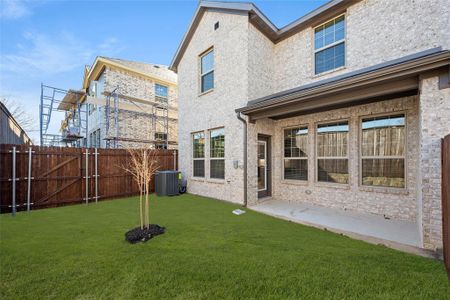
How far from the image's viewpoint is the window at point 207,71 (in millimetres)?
8773

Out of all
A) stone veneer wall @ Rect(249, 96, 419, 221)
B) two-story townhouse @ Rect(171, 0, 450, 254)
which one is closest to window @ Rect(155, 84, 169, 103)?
two-story townhouse @ Rect(171, 0, 450, 254)

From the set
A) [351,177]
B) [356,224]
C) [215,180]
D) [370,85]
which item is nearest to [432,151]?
[370,85]

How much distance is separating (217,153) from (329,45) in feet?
18.1

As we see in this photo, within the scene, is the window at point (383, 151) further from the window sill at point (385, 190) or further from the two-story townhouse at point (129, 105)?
the two-story townhouse at point (129, 105)

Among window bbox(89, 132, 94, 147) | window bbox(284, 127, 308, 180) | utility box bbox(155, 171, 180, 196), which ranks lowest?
utility box bbox(155, 171, 180, 196)

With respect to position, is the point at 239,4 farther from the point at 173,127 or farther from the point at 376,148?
the point at 173,127

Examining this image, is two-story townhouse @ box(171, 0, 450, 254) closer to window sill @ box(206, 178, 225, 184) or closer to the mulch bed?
window sill @ box(206, 178, 225, 184)

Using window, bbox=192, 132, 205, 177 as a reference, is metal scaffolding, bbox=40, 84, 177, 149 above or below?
above

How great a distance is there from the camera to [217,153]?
27.2 ft

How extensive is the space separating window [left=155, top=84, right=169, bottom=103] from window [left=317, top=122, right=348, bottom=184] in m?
11.4

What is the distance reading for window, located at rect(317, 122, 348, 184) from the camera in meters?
6.39

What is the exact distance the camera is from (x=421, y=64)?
11.3 feet

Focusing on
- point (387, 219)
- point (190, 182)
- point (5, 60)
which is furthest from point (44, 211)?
point (387, 219)

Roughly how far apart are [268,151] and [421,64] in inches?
200
